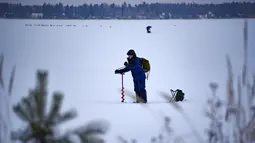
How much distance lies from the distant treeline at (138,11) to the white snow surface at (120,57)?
0.11ft

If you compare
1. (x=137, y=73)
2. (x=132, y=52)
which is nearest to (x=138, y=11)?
(x=132, y=52)

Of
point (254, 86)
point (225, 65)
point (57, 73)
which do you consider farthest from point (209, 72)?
point (57, 73)

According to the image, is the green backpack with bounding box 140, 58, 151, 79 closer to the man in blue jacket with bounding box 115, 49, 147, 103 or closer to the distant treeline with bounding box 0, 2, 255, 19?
the man in blue jacket with bounding box 115, 49, 147, 103

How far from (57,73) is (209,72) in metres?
0.77

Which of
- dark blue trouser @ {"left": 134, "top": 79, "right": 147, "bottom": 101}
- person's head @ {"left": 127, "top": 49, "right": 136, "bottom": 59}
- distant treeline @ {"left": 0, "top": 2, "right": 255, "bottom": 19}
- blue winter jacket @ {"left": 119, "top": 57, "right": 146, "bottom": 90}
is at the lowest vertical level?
dark blue trouser @ {"left": 134, "top": 79, "right": 147, "bottom": 101}

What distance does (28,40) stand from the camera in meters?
1.86

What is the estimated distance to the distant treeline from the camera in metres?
1.89

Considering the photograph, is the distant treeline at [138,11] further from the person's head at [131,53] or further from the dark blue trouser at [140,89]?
the dark blue trouser at [140,89]

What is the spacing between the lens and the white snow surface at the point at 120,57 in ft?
6.07

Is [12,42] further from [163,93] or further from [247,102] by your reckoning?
[247,102]

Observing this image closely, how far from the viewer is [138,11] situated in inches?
75.1

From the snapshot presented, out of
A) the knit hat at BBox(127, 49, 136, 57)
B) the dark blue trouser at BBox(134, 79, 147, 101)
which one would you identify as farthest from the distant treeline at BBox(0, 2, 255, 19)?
the dark blue trouser at BBox(134, 79, 147, 101)

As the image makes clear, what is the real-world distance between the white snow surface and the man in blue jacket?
1.0 inches

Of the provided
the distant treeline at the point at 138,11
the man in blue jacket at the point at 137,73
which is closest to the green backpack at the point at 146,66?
the man in blue jacket at the point at 137,73
